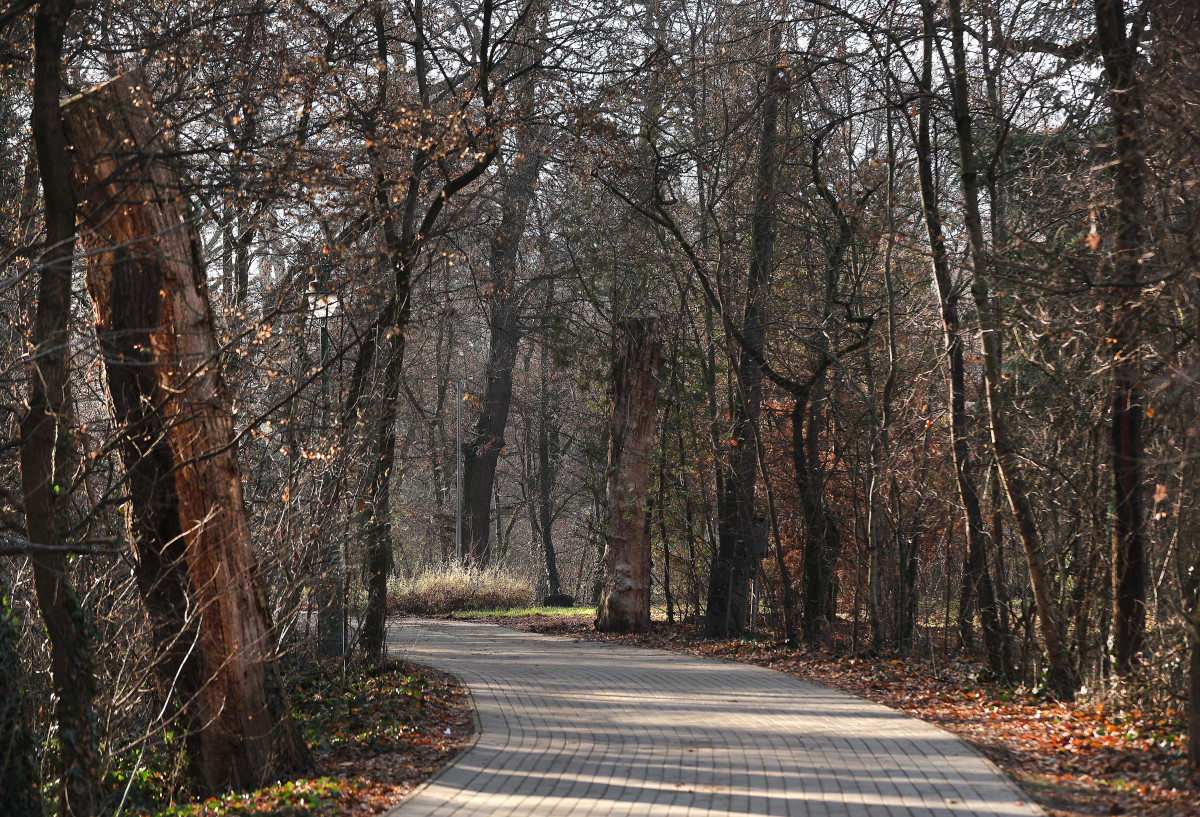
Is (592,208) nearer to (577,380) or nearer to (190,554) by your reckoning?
(577,380)

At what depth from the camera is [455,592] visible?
2497 centimetres

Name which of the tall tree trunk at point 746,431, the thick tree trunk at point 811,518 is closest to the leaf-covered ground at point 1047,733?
the thick tree trunk at point 811,518

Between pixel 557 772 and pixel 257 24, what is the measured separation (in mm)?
7995

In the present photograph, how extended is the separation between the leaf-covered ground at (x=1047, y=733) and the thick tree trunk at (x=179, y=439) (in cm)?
548

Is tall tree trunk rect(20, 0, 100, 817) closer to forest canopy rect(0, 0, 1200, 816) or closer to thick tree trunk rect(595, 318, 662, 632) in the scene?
forest canopy rect(0, 0, 1200, 816)

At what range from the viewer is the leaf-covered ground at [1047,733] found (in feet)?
Result: 22.6

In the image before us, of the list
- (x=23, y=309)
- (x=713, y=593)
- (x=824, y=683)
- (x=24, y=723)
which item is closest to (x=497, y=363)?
(x=713, y=593)

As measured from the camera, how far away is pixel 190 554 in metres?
7.75

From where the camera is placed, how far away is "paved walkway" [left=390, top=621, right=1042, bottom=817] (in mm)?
6875

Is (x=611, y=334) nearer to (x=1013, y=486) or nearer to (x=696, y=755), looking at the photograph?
(x=1013, y=486)

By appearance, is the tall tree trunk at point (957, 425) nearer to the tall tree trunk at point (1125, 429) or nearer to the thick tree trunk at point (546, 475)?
the tall tree trunk at point (1125, 429)

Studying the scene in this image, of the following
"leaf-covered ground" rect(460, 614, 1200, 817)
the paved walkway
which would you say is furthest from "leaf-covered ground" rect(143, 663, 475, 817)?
"leaf-covered ground" rect(460, 614, 1200, 817)

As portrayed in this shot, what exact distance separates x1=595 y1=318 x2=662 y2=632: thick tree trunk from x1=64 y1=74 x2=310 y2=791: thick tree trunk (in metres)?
9.85

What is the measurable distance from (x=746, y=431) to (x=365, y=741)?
32.9 feet
